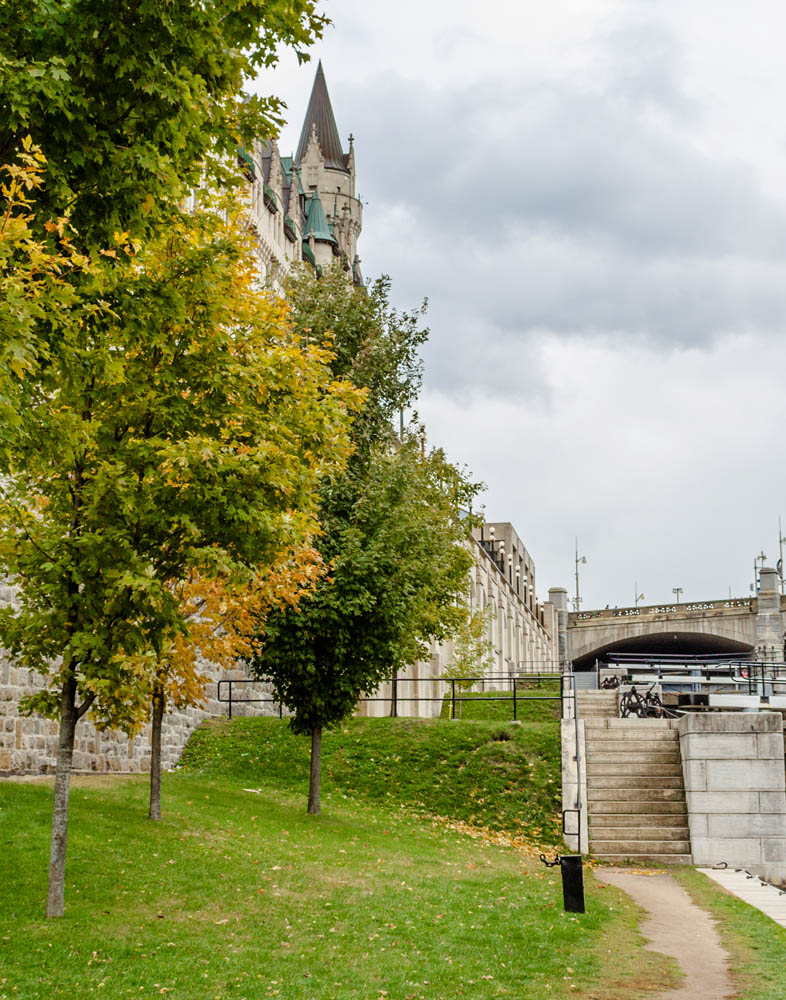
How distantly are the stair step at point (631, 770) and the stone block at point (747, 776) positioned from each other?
1.21 metres

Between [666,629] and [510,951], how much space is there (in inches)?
2833

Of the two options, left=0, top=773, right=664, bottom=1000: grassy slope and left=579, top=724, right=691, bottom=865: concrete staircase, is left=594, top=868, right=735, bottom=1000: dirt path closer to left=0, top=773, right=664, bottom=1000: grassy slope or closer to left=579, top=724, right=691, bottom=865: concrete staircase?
left=0, top=773, right=664, bottom=1000: grassy slope

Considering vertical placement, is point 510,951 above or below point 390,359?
below

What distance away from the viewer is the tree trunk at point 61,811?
10.8m

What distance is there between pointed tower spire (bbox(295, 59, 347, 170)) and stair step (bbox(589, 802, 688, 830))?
187 feet

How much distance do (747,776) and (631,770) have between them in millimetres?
2448

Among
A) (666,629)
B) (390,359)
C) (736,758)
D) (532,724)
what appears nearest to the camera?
(736,758)

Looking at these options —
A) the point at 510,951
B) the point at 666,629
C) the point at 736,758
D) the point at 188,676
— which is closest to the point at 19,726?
the point at 188,676

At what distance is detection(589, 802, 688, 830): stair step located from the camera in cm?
2080

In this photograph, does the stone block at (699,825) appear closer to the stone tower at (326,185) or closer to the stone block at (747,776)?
the stone block at (747,776)

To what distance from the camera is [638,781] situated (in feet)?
72.8

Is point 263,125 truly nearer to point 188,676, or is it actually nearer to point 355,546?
point 188,676

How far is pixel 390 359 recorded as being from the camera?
2409cm

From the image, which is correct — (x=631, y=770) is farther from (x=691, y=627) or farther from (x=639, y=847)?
(x=691, y=627)
